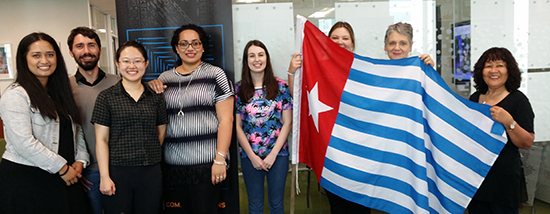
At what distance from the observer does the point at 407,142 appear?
211 centimetres

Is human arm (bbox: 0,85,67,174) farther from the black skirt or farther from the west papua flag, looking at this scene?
the west papua flag

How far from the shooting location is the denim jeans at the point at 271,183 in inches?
99.9

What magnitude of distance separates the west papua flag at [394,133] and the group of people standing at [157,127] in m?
0.11

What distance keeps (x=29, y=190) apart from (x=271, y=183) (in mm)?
1459

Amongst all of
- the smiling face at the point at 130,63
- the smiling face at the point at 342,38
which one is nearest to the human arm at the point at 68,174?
the smiling face at the point at 130,63

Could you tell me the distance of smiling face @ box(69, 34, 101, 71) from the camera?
2371 millimetres

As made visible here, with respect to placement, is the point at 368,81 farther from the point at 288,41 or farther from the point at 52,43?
the point at 52,43

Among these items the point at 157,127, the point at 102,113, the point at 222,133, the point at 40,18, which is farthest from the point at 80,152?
the point at 40,18

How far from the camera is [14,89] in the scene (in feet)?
6.57

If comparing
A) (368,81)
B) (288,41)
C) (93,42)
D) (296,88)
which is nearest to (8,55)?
(93,42)

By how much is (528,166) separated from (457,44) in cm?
→ 129

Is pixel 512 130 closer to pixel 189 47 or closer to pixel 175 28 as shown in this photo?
pixel 189 47

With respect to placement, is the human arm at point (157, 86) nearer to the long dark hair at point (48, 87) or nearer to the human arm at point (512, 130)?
the long dark hair at point (48, 87)

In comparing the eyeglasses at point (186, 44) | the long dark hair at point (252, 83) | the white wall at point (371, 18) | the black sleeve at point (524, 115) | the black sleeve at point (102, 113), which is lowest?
the black sleeve at point (524, 115)
